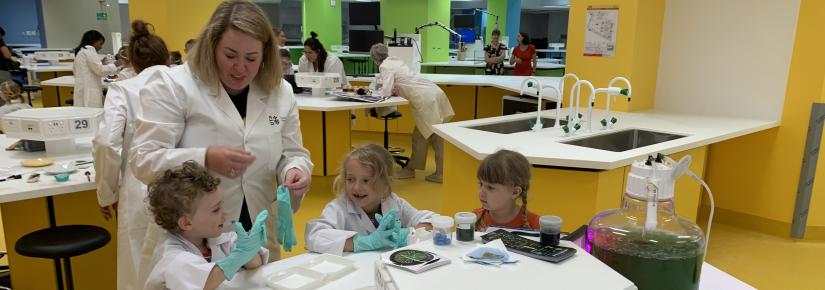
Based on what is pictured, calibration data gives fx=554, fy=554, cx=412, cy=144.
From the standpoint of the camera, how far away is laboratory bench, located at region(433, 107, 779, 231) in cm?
245

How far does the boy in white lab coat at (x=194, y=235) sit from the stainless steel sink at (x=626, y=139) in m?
2.26

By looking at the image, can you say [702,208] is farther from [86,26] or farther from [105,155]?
[86,26]

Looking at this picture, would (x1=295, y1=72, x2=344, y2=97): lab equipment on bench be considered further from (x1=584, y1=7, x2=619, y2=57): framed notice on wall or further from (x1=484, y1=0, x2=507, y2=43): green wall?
(x1=484, y1=0, x2=507, y2=43): green wall

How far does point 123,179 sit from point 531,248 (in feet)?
5.27

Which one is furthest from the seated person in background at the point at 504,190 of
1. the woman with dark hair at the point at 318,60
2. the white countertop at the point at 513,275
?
the woman with dark hair at the point at 318,60

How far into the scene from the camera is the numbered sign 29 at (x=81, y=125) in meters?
2.63

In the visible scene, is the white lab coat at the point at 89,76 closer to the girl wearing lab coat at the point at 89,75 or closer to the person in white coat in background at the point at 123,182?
the girl wearing lab coat at the point at 89,75

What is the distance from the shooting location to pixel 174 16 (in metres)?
6.20

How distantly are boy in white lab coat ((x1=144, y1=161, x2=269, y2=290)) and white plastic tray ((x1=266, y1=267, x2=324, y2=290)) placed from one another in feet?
0.28

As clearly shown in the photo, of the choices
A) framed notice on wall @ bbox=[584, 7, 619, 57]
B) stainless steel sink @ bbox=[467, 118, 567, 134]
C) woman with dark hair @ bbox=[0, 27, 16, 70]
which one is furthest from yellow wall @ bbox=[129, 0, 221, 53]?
woman with dark hair @ bbox=[0, 27, 16, 70]

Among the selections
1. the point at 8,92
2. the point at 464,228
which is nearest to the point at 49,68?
the point at 8,92

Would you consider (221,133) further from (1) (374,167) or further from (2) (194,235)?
(1) (374,167)

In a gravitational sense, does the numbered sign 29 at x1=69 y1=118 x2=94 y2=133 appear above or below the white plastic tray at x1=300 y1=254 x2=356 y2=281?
above

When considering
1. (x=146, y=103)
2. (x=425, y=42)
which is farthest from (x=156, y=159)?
(x=425, y=42)
